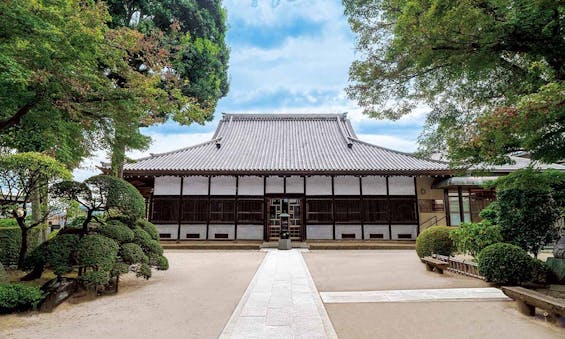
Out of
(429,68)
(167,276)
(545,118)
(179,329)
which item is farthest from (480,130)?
(167,276)

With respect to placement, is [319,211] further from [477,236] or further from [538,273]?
[538,273]

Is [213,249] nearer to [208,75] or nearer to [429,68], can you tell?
[208,75]

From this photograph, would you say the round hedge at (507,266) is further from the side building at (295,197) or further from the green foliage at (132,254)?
the side building at (295,197)

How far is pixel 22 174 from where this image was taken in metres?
5.72

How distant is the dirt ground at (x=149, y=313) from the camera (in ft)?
11.7

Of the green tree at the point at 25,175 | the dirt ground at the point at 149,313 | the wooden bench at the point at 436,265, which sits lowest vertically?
the dirt ground at the point at 149,313

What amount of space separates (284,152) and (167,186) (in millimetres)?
6206

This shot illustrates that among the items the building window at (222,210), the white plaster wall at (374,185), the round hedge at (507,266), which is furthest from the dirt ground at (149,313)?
the white plaster wall at (374,185)

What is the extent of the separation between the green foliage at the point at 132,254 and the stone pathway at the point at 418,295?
11.6 feet

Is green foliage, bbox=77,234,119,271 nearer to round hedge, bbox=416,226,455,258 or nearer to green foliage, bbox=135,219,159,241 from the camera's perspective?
green foliage, bbox=135,219,159,241

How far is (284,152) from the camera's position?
15828 mm

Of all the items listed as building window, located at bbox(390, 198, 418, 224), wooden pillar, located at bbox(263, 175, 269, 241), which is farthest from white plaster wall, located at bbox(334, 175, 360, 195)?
wooden pillar, located at bbox(263, 175, 269, 241)

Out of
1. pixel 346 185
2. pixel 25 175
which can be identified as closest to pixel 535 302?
pixel 25 175

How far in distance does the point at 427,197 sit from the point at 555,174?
29.4 feet
